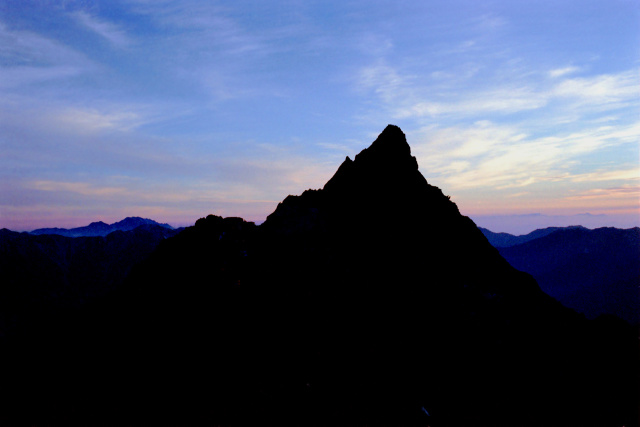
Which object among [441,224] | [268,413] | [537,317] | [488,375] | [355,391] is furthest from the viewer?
[441,224]

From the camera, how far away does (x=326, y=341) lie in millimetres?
28516

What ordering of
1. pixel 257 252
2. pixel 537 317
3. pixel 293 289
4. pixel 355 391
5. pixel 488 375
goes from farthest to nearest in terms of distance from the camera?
pixel 537 317
pixel 257 252
pixel 293 289
pixel 488 375
pixel 355 391

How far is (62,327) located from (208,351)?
2025cm

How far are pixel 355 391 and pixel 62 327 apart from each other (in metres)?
30.0

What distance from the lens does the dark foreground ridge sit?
24516 millimetres

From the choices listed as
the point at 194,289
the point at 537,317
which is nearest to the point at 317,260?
the point at 194,289

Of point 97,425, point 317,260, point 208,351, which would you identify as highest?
point 317,260

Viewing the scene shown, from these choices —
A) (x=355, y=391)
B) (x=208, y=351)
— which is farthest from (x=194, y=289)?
(x=355, y=391)

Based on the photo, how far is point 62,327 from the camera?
3722 cm

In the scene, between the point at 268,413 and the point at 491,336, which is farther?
the point at 491,336

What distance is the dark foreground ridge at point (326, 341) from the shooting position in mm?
24516

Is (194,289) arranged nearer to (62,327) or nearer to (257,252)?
(257,252)

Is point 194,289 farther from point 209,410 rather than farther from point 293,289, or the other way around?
point 209,410

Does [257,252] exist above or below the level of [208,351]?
above
